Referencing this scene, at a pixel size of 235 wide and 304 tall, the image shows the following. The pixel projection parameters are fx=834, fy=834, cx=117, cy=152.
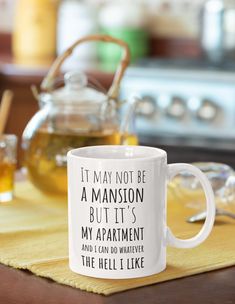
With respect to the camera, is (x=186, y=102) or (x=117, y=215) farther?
(x=186, y=102)

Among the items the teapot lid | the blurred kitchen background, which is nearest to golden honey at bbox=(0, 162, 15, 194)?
the teapot lid

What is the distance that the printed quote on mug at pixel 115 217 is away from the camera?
2.81ft

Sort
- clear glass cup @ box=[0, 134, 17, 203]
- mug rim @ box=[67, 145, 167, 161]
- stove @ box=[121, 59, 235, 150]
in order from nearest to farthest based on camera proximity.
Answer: mug rim @ box=[67, 145, 167, 161]
clear glass cup @ box=[0, 134, 17, 203]
stove @ box=[121, 59, 235, 150]

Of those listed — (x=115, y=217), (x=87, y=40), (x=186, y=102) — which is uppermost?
(x=87, y=40)

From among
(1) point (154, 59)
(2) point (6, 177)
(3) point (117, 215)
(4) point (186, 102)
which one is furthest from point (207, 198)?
(1) point (154, 59)

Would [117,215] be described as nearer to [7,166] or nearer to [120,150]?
[120,150]

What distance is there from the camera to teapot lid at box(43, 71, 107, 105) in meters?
1.31

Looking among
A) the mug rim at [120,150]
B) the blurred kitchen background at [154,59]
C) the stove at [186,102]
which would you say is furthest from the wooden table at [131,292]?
the stove at [186,102]

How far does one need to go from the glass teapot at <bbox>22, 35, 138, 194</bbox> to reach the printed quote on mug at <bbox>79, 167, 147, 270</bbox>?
423 mm

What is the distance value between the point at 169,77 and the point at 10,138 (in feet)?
4.12

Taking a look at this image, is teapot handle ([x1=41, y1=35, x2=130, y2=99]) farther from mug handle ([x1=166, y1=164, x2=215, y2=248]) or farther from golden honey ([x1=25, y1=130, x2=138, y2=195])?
mug handle ([x1=166, y1=164, x2=215, y2=248])

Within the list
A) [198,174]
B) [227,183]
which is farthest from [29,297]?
[227,183]

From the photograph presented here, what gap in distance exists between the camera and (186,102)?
2.49m

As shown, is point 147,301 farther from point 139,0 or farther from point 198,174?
point 139,0
